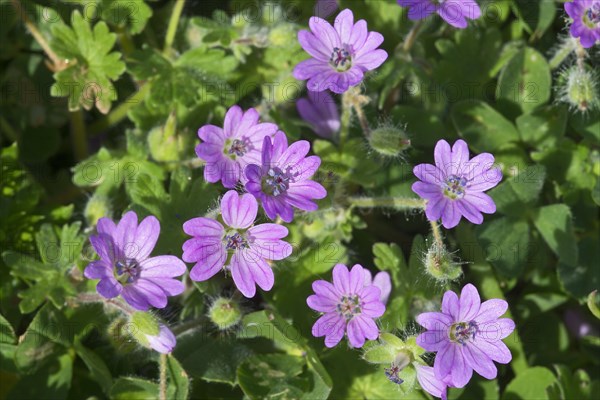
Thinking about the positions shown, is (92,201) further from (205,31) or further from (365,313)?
(365,313)

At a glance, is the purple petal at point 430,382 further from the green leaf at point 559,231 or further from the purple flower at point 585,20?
the purple flower at point 585,20

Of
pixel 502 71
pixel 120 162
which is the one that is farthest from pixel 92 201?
pixel 502 71

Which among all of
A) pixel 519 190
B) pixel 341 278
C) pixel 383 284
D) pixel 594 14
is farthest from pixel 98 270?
pixel 594 14

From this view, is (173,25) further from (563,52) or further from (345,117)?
(563,52)

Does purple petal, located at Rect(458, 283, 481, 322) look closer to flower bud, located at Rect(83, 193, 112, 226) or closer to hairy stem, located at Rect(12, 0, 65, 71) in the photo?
flower bud, located at Rect(83, 193, 112, 226)

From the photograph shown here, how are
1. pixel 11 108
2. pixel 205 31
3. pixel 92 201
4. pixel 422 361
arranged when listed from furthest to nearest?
pixel 11 108 → pixel 205 31 → pixel 92 201 → pixel 422 361

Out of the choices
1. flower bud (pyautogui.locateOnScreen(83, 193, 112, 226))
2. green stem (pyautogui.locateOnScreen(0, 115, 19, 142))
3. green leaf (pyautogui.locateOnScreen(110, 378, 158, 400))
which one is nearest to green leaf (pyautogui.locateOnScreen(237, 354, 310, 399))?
green leaf (pyautogui.locateOnScreen(110, 378, 158, 400))
